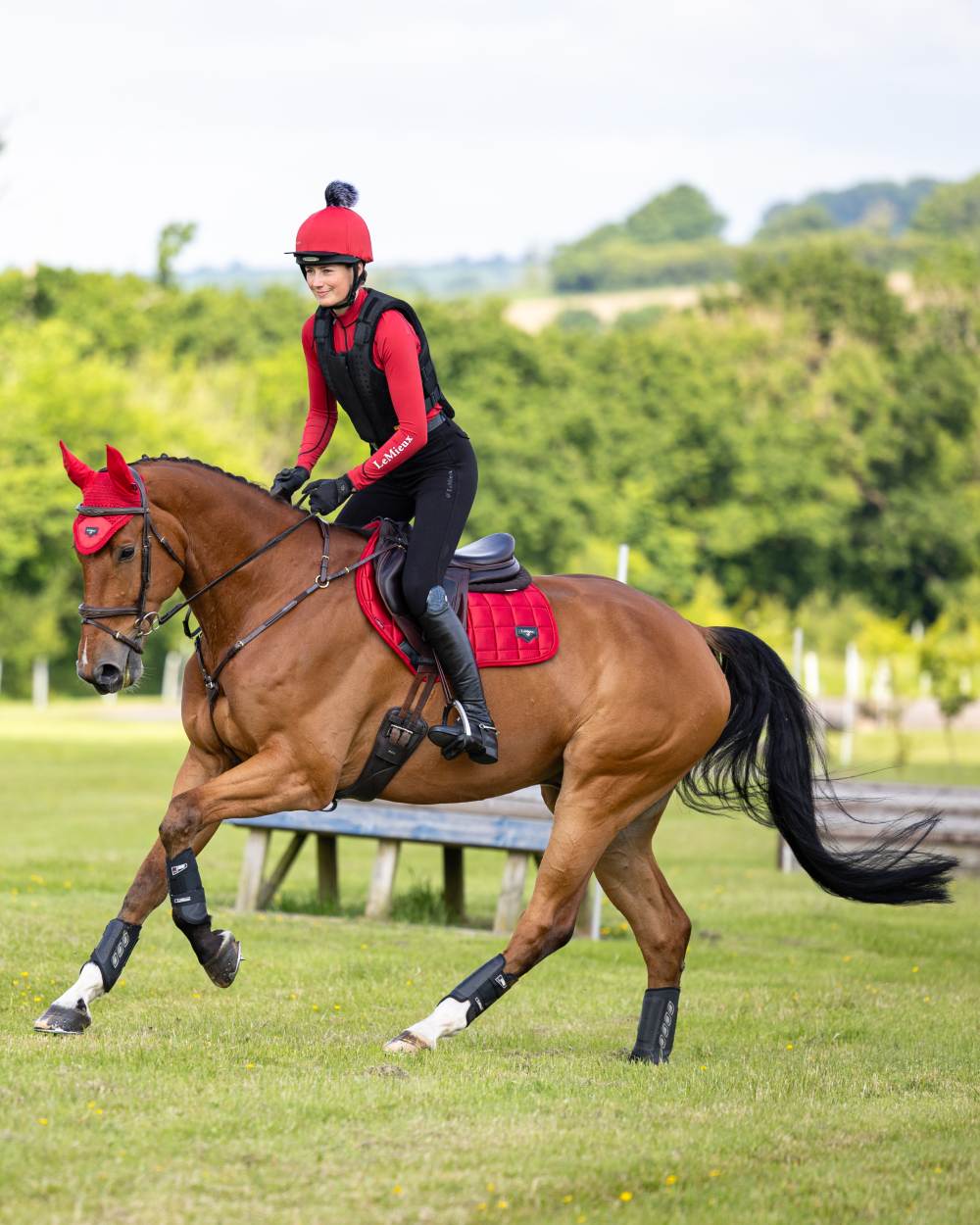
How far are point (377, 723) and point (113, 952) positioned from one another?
147 cm

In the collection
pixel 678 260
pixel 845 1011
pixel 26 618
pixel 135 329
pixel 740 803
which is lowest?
pixel 26 618

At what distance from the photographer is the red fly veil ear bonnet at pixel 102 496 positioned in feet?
23.5

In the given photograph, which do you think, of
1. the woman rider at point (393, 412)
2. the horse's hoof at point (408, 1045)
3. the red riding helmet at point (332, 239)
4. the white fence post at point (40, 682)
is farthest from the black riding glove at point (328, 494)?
the white fence post at point (40, 682)

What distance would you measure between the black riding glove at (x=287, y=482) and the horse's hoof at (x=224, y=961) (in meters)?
1.93

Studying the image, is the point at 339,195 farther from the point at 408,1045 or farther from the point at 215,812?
the point at 408,1045

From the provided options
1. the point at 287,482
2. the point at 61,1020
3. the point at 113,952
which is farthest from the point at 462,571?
the point at 61,1020

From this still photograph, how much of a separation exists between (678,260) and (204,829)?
18788 centimetres

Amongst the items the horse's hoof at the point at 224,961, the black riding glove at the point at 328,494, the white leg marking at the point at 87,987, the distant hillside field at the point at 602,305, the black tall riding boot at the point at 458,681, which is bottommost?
the white leg marking at the point at 87,987

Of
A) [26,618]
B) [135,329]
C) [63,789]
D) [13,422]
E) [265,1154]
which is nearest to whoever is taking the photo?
[265,1154]

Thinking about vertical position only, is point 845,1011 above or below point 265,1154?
below

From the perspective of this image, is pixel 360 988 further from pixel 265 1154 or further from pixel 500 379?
pixel 500 379

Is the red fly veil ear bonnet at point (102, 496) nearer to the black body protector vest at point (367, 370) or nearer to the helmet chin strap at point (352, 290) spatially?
the black body protector vest at point (367, 370)

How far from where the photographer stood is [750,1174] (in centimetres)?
579

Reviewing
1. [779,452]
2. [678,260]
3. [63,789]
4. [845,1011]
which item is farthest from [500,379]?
[678,260]
